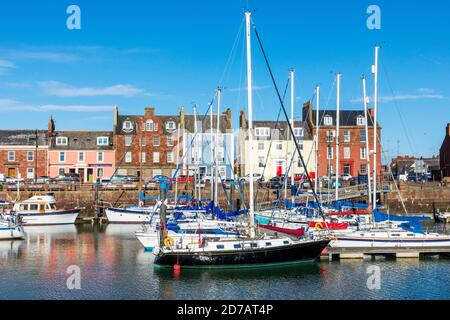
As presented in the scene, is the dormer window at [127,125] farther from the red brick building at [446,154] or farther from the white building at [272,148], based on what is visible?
the red brick building at [446,154]

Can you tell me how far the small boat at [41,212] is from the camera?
59438 millimetres

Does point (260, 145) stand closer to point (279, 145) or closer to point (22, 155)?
point (279, 145)

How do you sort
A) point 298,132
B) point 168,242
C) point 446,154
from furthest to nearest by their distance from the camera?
point 446,154 < point 298,132 < point 168,242

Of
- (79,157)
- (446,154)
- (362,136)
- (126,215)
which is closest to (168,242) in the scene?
(126,215)

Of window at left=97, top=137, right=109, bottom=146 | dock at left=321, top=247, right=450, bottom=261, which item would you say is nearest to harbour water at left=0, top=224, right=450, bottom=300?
dock at left=321, top=247, right=450, bottom=261

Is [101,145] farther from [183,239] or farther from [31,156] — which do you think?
[183,239]

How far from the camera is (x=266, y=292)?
28391mm

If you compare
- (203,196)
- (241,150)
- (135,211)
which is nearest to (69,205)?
(135,211)

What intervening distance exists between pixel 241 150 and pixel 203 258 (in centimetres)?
5318

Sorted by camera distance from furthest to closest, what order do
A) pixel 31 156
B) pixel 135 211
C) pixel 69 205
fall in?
pixel 31 156
pixel 69 205
pixel 135 211

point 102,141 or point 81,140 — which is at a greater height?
point 81,140

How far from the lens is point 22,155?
267ft

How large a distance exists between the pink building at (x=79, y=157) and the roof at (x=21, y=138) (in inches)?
51.8

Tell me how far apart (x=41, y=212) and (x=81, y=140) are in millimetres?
25826
